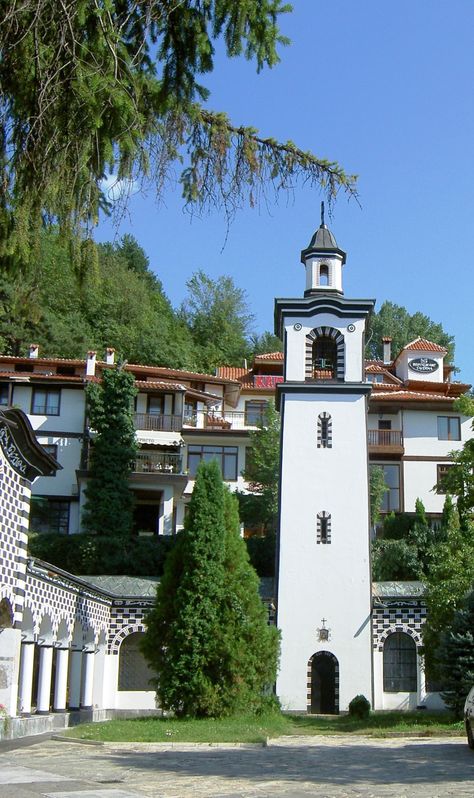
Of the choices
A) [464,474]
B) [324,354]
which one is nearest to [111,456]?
[324,354]

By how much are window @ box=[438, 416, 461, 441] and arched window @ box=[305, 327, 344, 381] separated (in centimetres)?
1464

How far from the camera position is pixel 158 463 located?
40.3m

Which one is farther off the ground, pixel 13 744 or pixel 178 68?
pixel 178 68

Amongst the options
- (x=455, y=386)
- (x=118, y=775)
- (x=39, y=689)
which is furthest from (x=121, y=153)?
(x=455, y=386)

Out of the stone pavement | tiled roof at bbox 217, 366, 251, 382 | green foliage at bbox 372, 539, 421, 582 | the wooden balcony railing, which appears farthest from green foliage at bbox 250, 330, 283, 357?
the stone pavement

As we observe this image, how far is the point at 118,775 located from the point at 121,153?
6.49 m

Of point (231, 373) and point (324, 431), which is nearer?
point (324, 431)

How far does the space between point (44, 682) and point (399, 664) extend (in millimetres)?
12761

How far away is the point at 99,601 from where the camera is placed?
26.7 metres

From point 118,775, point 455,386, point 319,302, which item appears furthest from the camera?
point 455,386

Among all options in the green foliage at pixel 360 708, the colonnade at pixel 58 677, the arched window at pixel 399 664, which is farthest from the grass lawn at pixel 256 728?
the arched window at pixel 399 664

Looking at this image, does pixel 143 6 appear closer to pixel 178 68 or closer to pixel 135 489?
pixel 178 68

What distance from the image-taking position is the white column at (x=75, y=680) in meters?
23.8

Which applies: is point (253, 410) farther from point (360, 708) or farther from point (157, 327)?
point (360, 708)
